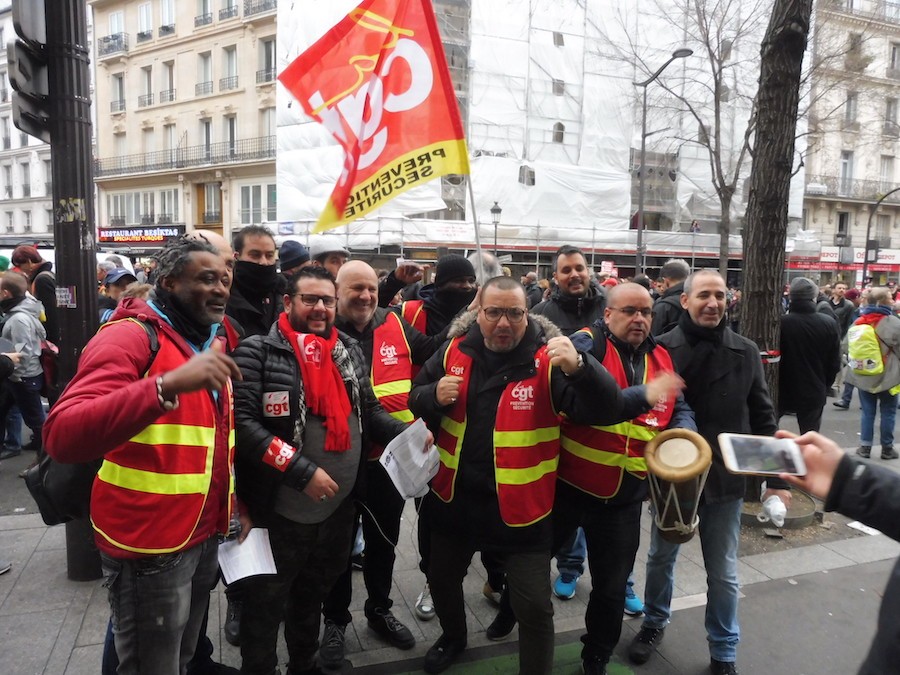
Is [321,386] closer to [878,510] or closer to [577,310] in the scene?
[878,510]

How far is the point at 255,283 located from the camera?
12.0 feet

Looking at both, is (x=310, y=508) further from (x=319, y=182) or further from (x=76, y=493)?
(x=319, y=182)

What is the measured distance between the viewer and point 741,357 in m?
3.23

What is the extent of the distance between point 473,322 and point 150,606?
1.78 metres

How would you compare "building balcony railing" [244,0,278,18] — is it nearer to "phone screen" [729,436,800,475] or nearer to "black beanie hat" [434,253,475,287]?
"black beanie hat" [434,253,475,287]

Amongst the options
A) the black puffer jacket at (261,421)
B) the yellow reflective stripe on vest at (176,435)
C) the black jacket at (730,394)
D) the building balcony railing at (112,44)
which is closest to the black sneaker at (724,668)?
the black jacket at (730,394)

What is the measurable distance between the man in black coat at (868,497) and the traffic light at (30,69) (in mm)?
4217

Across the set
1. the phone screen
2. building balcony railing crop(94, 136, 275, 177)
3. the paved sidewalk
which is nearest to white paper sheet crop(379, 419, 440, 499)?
the paved sidewalk

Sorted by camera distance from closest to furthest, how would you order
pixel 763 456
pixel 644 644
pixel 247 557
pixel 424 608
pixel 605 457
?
1. pixel 763 456
2. pixel 247 557
3. pixel 605 457
4. pixel 644 644
5. pixel 424 608

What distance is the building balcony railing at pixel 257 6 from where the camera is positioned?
29.6 m

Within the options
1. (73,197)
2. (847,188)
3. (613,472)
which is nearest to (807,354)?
(613,472)

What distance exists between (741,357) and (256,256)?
2.78 m

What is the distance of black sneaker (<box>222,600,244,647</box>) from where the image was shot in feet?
10.9

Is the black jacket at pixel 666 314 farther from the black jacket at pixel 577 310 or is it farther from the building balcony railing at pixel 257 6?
the building balcony railing at pixel 257 6
